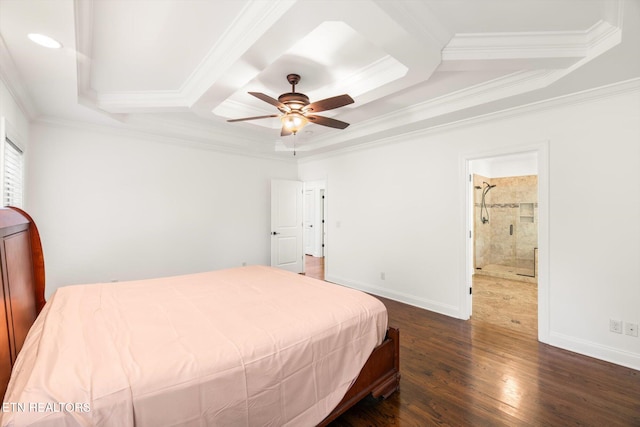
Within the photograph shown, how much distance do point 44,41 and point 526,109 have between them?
13.8ft

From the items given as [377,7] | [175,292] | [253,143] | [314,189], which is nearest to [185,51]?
[377,7]

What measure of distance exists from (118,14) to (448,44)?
2329mm

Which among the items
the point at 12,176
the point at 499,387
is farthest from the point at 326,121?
the point at 12,176

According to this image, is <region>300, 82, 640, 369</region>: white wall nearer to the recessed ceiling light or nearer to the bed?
the bed

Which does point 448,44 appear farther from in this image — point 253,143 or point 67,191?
point 67,191

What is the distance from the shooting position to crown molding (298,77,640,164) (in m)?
2.43

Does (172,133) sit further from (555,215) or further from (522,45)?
(555,215)

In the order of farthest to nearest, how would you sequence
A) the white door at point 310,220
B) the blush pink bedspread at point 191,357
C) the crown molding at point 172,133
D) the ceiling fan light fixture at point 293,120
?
the white door at point 310,220 < the crown molding at point 172,133 < the ceiling fan light fixture at point 293,120 < the blush pink bedspread at point 191,357

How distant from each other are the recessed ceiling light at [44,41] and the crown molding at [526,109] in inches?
143

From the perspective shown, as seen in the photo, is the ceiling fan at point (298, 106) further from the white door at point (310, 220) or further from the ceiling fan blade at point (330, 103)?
the white door at point (310, 220)

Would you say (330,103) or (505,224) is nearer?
(330,103)

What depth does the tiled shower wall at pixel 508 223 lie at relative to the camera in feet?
18.8

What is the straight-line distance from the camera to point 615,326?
8.09 ft

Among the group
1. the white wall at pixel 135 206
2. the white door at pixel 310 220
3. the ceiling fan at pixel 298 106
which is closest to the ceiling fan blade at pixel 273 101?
the ceiling fan at pixel 298 106
